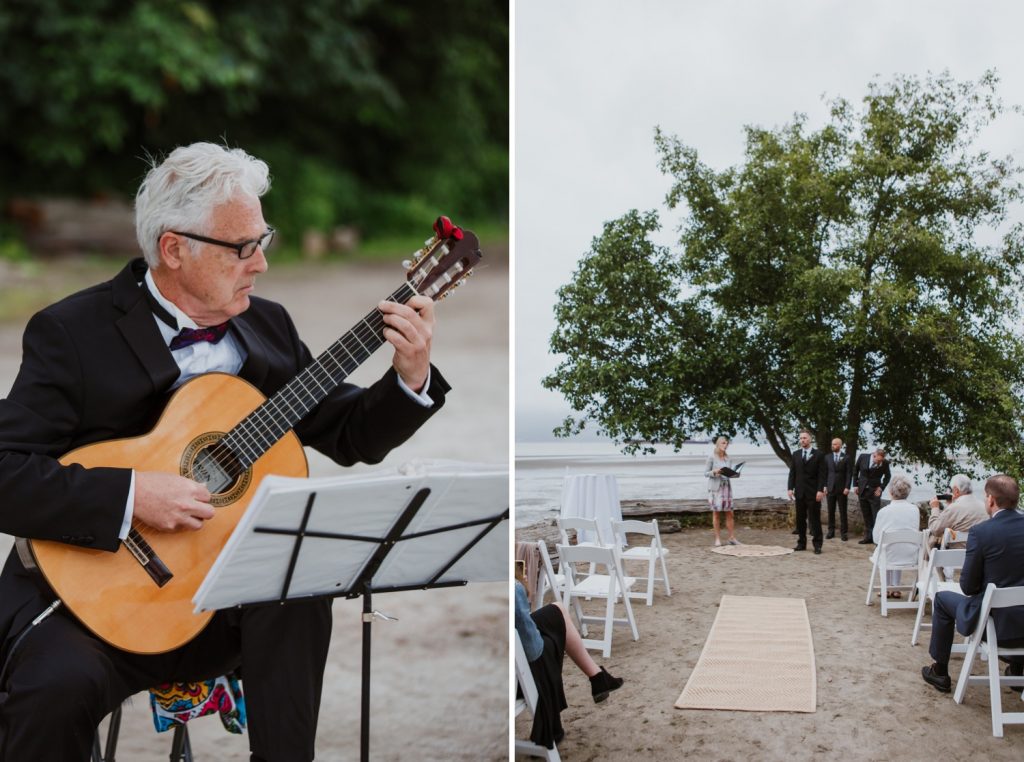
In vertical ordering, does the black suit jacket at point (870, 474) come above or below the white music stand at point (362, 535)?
above

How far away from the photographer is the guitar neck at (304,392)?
214 centimetres

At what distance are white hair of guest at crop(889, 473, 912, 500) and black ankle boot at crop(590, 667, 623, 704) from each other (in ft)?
2.60

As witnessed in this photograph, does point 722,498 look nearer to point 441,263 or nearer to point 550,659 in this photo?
point 550,659

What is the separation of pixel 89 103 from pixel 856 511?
9.70 metres

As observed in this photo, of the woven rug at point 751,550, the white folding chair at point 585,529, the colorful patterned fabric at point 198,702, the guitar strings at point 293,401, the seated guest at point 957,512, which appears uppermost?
the guitar strings at point 293,401

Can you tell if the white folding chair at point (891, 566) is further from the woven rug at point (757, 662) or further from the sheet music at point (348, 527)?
the sheet music at point (348, 527)

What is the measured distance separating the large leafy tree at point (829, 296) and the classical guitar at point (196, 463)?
2.52 ft

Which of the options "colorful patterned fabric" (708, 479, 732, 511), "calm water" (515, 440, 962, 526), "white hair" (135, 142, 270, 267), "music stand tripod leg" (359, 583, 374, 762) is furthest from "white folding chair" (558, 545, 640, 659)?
"white hair" (135, 142, 270, 267)

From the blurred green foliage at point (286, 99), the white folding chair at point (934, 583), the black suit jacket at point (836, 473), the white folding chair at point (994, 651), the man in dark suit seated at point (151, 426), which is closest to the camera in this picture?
the man in dark suit seated at point (151, 426)

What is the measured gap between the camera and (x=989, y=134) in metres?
2.66

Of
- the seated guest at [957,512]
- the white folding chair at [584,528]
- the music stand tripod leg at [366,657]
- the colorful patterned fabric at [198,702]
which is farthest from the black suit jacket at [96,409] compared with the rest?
the seated guest at [957,512]

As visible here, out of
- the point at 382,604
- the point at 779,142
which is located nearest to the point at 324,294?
the point at 382,604

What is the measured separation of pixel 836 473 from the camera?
9.03ft

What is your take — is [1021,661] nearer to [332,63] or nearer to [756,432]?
[756,432]
